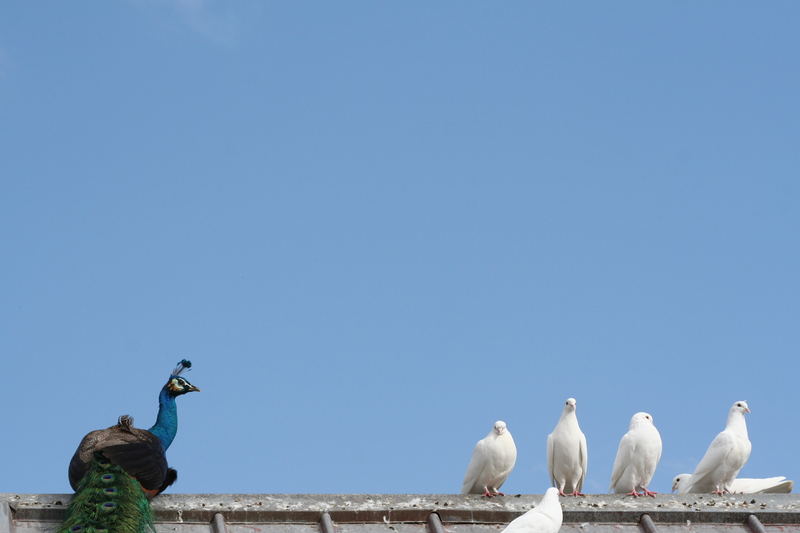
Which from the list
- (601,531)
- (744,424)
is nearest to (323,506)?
(601,531)

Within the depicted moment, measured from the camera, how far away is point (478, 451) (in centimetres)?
1730

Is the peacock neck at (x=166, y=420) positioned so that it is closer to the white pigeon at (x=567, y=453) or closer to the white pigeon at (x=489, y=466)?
the white pigeon at (x=489, y=466)

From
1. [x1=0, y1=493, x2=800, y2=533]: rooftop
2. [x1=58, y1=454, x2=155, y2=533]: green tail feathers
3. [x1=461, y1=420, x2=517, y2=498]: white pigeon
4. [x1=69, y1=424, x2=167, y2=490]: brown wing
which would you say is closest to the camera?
[x1=58, y1=454, x2=155, y2=533]: green tail feathers

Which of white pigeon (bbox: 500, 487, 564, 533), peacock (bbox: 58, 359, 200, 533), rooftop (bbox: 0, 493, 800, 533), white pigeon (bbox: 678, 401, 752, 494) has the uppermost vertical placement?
white pigeon (bbox: 678, 401, 752, 494)

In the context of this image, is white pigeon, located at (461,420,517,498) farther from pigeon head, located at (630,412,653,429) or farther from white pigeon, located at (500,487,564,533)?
white pigeon, located at (500,487,564,533)

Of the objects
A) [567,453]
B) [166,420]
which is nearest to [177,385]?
[166,420]

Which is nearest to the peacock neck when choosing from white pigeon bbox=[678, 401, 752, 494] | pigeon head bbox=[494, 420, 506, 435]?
pigeon head bbox=[494, 420, 506, 435]

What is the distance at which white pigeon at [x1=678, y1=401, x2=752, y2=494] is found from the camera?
1850 centimetres

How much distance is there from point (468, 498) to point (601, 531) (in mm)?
1215

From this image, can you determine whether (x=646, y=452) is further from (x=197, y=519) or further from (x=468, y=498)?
(x=197, y=519)

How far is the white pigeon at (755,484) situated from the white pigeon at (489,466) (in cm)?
271

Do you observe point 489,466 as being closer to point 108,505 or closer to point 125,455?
point 125,455

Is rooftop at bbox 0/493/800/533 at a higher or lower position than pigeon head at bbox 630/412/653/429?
lower

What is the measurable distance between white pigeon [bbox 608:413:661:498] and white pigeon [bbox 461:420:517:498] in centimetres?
141
